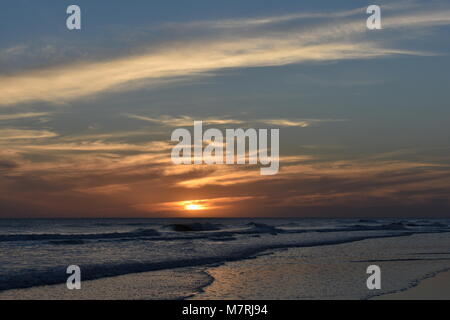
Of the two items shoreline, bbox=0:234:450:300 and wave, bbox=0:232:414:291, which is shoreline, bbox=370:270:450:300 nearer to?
shoreline, bbox=0:234:450:300

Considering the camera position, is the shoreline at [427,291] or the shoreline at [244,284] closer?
the shoreline at [427,291]

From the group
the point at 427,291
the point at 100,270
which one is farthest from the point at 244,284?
the point at 100,270

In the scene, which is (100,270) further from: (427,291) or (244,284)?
(427,291)

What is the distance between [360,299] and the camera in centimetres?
1517

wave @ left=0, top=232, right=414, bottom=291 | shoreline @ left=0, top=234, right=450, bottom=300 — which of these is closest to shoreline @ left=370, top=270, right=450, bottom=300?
shoreline @ left=0, top=234, right=450, bottom=300

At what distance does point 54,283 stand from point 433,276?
1512 centimetres

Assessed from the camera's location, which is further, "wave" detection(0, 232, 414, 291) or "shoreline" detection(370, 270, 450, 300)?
"wave" detection(0, 232, 414, 291)

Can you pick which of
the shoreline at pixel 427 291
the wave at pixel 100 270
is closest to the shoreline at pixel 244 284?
the shoreline at pixel 427 291

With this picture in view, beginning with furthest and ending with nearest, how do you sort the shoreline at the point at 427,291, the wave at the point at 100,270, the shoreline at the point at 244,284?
the wave at the point at 100,270, the shoreline at the point at 244,284, the shoreline at the point at 427,291

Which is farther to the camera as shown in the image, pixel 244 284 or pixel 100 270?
pixel 100 270

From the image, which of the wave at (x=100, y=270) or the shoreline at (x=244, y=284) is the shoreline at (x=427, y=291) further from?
the wave at (x=100, y=270)

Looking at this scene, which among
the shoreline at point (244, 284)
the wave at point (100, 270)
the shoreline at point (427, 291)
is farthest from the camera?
the wave at point (100, 270)
